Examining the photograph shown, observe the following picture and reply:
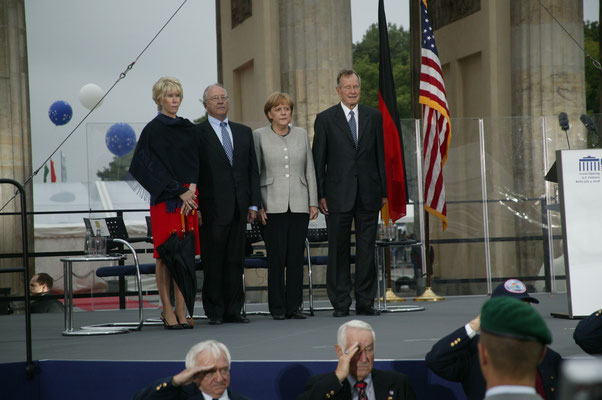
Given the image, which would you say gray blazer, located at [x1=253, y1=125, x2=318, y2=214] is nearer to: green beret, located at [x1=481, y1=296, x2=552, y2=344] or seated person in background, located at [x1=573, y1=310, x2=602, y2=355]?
seated person in background, located at [x1=573, y1=310, x2=602, y2=355]

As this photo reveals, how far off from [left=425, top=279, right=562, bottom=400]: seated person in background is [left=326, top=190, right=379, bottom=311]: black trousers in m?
3.53

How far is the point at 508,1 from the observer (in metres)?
15.0

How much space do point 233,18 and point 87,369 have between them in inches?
472

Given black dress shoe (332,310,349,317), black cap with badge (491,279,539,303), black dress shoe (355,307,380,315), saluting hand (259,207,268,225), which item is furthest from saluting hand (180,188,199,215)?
black cap with badge (491,279,539,303)

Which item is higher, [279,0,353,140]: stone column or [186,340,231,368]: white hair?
[279,0,353,140]: stone column

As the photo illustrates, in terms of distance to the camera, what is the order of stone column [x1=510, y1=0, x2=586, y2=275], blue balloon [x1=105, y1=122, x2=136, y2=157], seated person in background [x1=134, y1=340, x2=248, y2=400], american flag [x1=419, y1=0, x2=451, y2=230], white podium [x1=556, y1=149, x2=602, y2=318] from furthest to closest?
stone column [x1=510, y1=0, x2=586, y2=275] → blue balloon [x1=105, y1=122, x2=136, y2=157] → american flag [x1=419, y1=0, x2=451, y2=230] → white podium [x1=556, y1=149, x2=602, y2=318] → seated person in background [x1=134, y1=340, x2=248, y2=400]

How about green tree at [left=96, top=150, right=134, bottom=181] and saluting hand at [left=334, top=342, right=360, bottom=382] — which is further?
green tree at [left=96, top=150, right=134, bottom=181]

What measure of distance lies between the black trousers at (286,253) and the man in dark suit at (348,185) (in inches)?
10.7

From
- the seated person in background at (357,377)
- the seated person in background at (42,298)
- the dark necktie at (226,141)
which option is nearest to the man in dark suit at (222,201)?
the dark necktie at (226,141)

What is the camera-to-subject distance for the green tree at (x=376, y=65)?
156ft

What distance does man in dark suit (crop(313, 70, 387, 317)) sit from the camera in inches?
309

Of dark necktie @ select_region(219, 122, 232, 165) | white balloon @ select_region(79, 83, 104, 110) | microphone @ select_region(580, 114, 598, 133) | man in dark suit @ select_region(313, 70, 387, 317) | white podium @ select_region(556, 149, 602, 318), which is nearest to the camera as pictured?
white podium @ select_region(556, 149, 602, 318)

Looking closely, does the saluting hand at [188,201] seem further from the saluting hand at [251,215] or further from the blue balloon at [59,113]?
the blue balloon at [59,113]

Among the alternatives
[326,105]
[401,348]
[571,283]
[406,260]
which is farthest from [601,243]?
[326,105]
